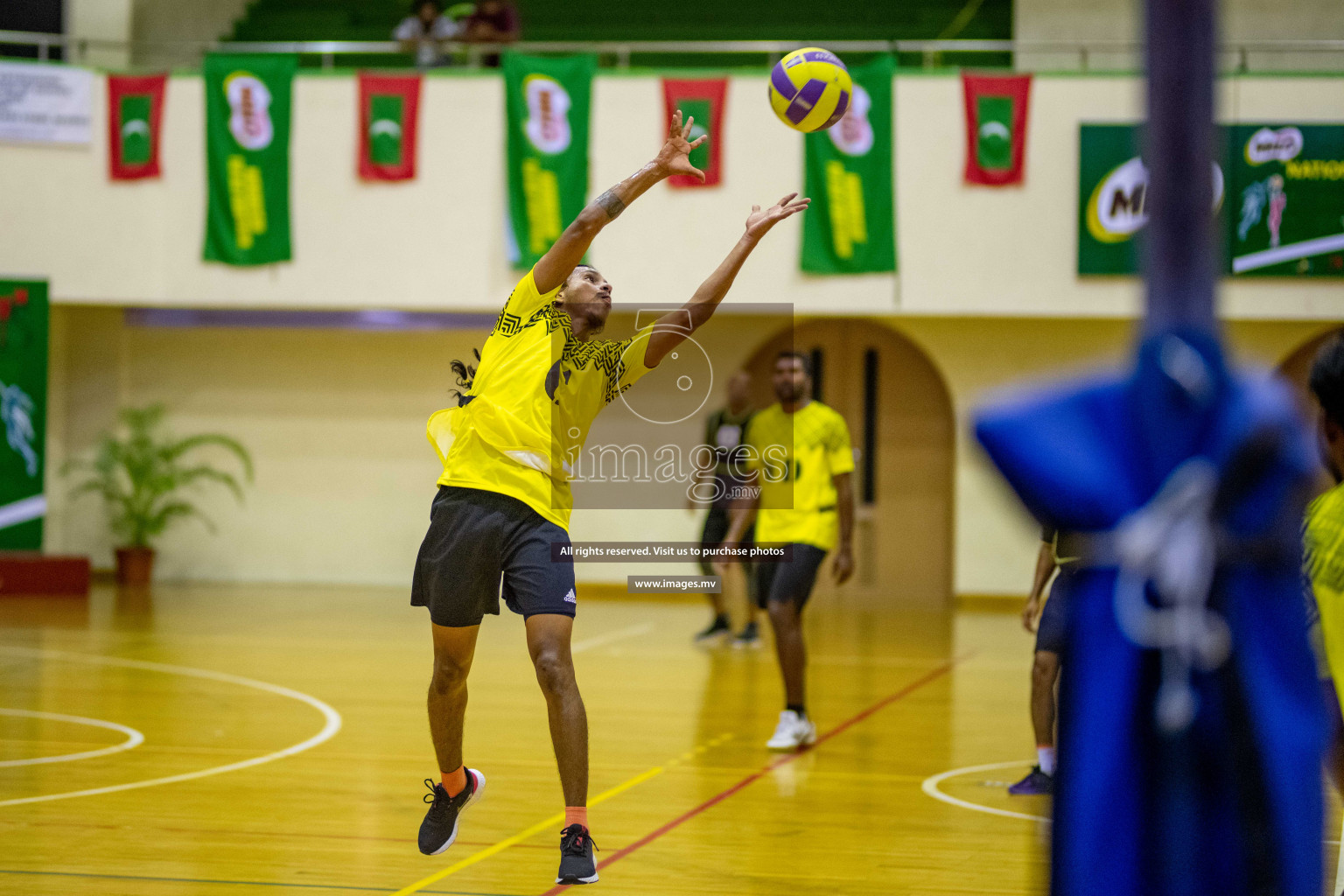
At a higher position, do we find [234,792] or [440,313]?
[440,313]

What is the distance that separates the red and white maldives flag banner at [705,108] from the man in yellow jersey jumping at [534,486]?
33.1 ft

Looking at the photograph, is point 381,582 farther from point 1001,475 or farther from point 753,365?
point 1001,475

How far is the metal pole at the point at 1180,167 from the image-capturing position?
0.81 metres

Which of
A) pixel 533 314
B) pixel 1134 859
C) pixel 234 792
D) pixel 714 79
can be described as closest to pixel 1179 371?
pixel 1134 859

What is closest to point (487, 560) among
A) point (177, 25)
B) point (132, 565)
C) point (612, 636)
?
point (612, 636)

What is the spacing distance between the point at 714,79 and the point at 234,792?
34.0ft

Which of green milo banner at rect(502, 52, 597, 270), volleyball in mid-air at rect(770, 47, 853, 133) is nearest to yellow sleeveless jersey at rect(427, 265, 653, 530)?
volleyball in mid-air at rect(770, 47, 853, 133)

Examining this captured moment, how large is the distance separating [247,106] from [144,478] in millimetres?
4643

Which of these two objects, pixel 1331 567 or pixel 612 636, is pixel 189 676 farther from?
pixel 1331 567

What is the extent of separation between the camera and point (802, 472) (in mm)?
7574

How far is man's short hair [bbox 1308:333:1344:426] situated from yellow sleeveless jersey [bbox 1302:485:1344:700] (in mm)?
245

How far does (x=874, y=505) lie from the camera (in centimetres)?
1633

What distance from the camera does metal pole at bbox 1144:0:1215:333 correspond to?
810 millimetres

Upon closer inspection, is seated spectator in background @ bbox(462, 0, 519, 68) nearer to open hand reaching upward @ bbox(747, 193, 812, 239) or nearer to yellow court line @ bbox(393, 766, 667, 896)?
yellow court line @ bbox(393, 766, 667, 896)
